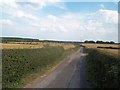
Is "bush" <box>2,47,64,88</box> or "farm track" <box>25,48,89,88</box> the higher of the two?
"bush" <box>2,47,64,88</box>

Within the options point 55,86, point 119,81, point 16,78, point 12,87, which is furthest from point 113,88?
point 16,78

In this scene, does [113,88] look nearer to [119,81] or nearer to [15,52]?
[119,81]

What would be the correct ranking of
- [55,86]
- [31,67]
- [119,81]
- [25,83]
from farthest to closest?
[31,67] < [25,83] < [55,86] < [119,81]

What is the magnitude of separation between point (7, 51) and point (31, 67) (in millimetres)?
7180

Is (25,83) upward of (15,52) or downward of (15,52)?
downward

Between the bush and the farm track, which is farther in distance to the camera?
the bush

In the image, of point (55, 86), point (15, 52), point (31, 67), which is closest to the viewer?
point (55, 86)

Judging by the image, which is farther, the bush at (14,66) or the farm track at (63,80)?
the bush at (14,66)

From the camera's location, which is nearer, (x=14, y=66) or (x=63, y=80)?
(x=14, y=66)

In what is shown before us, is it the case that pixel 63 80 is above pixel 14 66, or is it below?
below

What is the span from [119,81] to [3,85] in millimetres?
9243

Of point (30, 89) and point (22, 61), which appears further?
point (22, 61)

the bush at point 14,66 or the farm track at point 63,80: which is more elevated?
the bush at point 14,66

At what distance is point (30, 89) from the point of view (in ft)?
66.9
